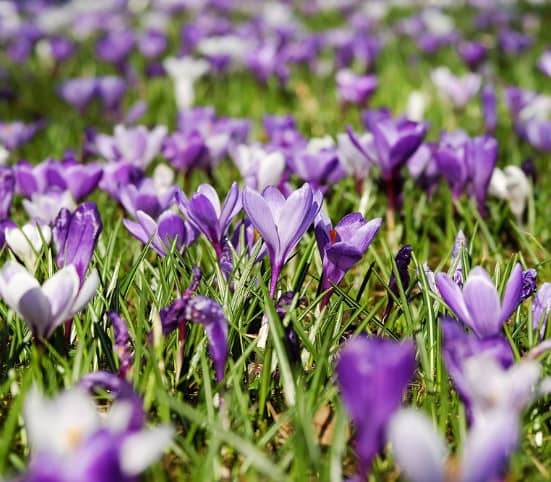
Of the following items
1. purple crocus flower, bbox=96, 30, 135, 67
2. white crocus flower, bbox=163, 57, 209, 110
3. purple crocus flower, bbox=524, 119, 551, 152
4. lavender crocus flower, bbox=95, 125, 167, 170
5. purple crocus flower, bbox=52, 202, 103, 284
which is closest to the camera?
purple crocus flower, bbox=52, 202, 103, 284

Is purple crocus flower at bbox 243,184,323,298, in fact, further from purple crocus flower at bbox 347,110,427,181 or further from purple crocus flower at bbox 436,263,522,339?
purple crocus flower at bbox 347,110,427,181

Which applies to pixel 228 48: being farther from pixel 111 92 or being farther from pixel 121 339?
pixel 121 339

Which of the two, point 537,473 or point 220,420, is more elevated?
point 220,420

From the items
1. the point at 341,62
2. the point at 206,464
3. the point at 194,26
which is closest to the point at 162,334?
the point at 206,464

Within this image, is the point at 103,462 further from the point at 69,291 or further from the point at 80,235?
the point at 80,235

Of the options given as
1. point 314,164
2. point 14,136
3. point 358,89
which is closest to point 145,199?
point 314,164

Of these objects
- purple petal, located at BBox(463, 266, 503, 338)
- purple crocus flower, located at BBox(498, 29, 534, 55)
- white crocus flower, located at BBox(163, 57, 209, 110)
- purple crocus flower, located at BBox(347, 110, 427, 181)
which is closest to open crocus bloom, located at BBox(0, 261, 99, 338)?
purple petal, located at BBox(463, 266, 503, 338)
